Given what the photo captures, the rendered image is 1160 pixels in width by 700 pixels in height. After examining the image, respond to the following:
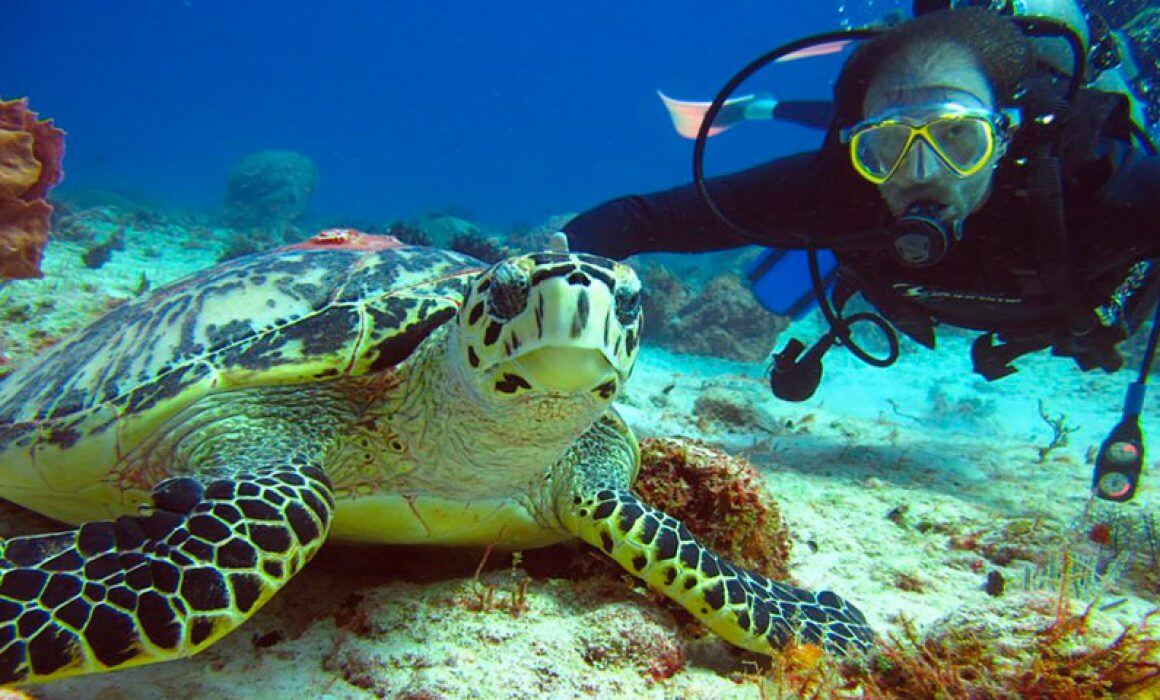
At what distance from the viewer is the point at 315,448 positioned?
6.82ft

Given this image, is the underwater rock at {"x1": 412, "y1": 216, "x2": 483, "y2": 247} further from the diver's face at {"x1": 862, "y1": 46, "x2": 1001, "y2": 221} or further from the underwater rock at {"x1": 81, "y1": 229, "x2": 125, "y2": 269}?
the diver's face at {"x1": 862, "y1": 46, "x2": 1001, "y2": 221}

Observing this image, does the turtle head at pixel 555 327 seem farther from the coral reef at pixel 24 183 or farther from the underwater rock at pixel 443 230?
the underwater rock at pixel 443 230

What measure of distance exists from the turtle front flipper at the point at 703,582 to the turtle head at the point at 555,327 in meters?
0.54

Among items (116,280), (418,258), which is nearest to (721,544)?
(418,258)

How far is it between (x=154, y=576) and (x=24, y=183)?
4.61 m

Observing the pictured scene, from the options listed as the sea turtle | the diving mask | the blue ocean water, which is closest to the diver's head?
the diving mask

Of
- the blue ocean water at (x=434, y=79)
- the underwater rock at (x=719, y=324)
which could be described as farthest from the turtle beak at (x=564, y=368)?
the blue ocean water at (x=434, y=79)

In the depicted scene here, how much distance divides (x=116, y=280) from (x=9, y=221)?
317cm

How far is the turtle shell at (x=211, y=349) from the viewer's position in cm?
211

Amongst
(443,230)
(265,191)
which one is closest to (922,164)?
(443,230)

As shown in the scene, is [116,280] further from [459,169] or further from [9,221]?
[459,169]

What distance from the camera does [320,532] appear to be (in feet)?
5.31

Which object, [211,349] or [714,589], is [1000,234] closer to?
[714,589]

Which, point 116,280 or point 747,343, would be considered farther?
point 747,343
